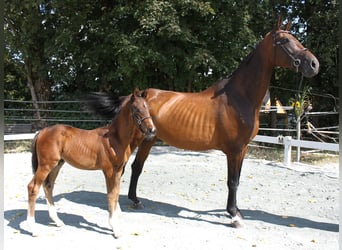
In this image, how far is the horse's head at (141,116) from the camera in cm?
348

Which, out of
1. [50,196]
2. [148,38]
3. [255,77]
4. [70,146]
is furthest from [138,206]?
[148,38]

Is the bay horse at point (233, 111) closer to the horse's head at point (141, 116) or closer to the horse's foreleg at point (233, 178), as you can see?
the horse's foreleg at point (233, 178)

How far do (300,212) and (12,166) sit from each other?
6177mm

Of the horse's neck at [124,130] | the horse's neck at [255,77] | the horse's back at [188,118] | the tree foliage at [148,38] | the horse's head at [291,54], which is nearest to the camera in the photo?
the horse's neck at [124,130]

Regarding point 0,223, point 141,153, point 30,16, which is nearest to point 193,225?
point 141,153

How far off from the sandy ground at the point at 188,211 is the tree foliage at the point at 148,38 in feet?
15.0

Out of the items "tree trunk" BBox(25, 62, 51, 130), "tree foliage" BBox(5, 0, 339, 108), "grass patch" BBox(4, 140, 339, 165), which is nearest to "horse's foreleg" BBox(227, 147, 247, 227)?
"grass patch" BBox(4, 140, 339, 165)

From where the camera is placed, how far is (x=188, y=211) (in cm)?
471

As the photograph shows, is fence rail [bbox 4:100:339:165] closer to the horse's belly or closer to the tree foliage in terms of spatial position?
the tree foliage

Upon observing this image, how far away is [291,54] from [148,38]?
298 inches

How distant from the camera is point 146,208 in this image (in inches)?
191

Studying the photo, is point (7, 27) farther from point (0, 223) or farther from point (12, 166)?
point (0, 223)

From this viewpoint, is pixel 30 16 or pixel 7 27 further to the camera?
pixel 7 27

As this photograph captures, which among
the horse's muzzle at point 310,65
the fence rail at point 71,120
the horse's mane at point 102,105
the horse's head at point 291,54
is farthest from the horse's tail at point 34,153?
the fence rail at point 71,120
